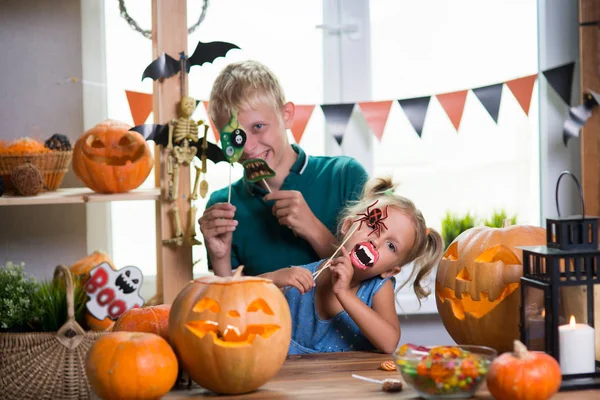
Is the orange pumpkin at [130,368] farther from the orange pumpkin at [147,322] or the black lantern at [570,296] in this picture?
the black lantern at [570,296]

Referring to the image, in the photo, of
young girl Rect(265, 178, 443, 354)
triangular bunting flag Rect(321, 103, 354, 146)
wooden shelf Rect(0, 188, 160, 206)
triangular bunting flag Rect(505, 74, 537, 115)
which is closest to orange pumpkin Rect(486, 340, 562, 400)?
young girl Rect(265, 178, 443, 354)

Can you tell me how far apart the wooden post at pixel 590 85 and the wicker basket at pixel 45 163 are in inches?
74.9

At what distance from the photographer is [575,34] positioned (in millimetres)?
2863

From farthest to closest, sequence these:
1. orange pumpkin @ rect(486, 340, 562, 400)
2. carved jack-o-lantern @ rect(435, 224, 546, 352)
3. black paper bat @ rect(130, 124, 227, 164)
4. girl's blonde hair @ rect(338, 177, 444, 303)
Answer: black paper bat @ rect(130, 124, 227, 164) → girl's blonde hair @ rect(338, 177, 444, 303) → carved jack-o-lantern @ rect(435, 224, 546, 352) → orange pumpkin @ rect(486, 340, 562, 400)

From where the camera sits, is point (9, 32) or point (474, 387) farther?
point (9, 32)

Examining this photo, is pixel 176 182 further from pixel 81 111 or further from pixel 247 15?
pixel 247 15

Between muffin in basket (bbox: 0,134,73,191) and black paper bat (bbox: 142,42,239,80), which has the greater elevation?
black paper bat (bbox: 142,42,239,80)

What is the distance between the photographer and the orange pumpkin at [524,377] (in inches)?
40.9

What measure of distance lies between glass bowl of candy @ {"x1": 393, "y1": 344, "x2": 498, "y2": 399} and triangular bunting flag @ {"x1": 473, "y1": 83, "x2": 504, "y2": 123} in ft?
5.87

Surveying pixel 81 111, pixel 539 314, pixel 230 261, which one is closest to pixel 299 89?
pixel 81 111

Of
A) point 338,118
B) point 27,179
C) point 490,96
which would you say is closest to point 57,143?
point 27,179

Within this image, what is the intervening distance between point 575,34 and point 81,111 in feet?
6.44

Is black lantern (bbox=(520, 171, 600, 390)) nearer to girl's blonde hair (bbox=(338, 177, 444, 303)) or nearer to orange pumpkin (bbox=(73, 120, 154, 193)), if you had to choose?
girl's blonde hair (bbox=(338, 177, 444, 303))

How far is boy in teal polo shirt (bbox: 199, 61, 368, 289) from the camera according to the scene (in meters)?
1.86
